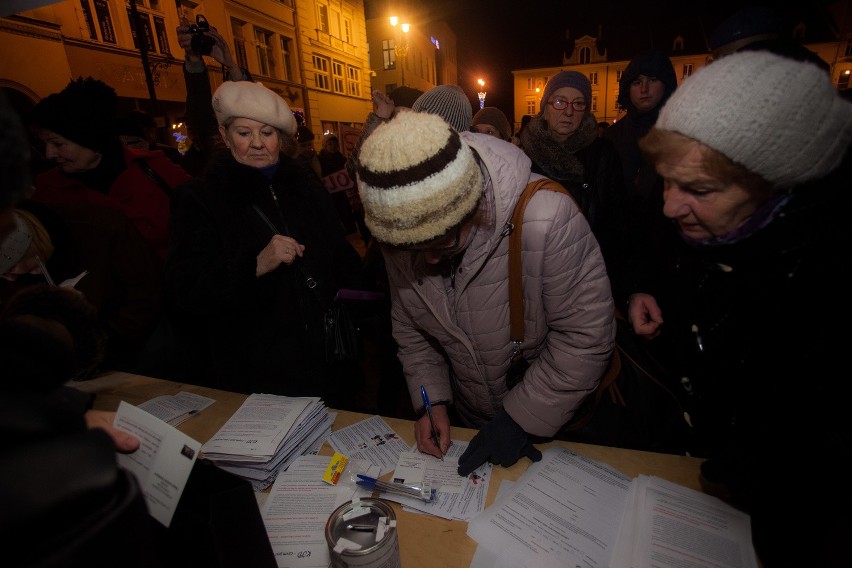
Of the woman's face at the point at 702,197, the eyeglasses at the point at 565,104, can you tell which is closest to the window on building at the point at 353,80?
the eyeglasses at the point at 565,104

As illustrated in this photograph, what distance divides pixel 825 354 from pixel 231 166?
7.25 feet

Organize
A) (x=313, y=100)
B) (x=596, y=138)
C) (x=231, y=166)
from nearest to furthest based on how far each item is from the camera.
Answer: (x=231, y=166), (x=596, y=138), (x=313, y=100)

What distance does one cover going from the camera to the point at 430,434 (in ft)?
4.98

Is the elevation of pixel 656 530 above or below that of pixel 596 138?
below

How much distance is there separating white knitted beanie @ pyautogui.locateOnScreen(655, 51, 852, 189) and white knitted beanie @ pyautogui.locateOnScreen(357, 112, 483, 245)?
642 millimetres

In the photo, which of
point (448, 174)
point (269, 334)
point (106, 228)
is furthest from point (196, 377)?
point (448, 174)

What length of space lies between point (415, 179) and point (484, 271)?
0.47 meters

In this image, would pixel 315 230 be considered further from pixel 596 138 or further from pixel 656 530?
pixel 596 138

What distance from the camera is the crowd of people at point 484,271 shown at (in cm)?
94

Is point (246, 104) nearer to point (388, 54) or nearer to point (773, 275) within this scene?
point (773, 275)

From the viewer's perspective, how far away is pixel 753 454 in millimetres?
1101

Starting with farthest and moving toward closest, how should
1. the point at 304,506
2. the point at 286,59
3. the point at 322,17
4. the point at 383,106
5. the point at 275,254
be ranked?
the point at 322,17
the point at 286,59
the point at 383,106
the point at 275,254
the point at 304,506

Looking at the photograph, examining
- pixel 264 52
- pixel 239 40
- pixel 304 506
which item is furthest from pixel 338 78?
pixel 304 506

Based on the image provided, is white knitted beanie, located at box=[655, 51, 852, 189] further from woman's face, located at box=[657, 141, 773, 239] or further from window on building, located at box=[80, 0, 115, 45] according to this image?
window on building, located at box=[80, 0, 115, 45]
